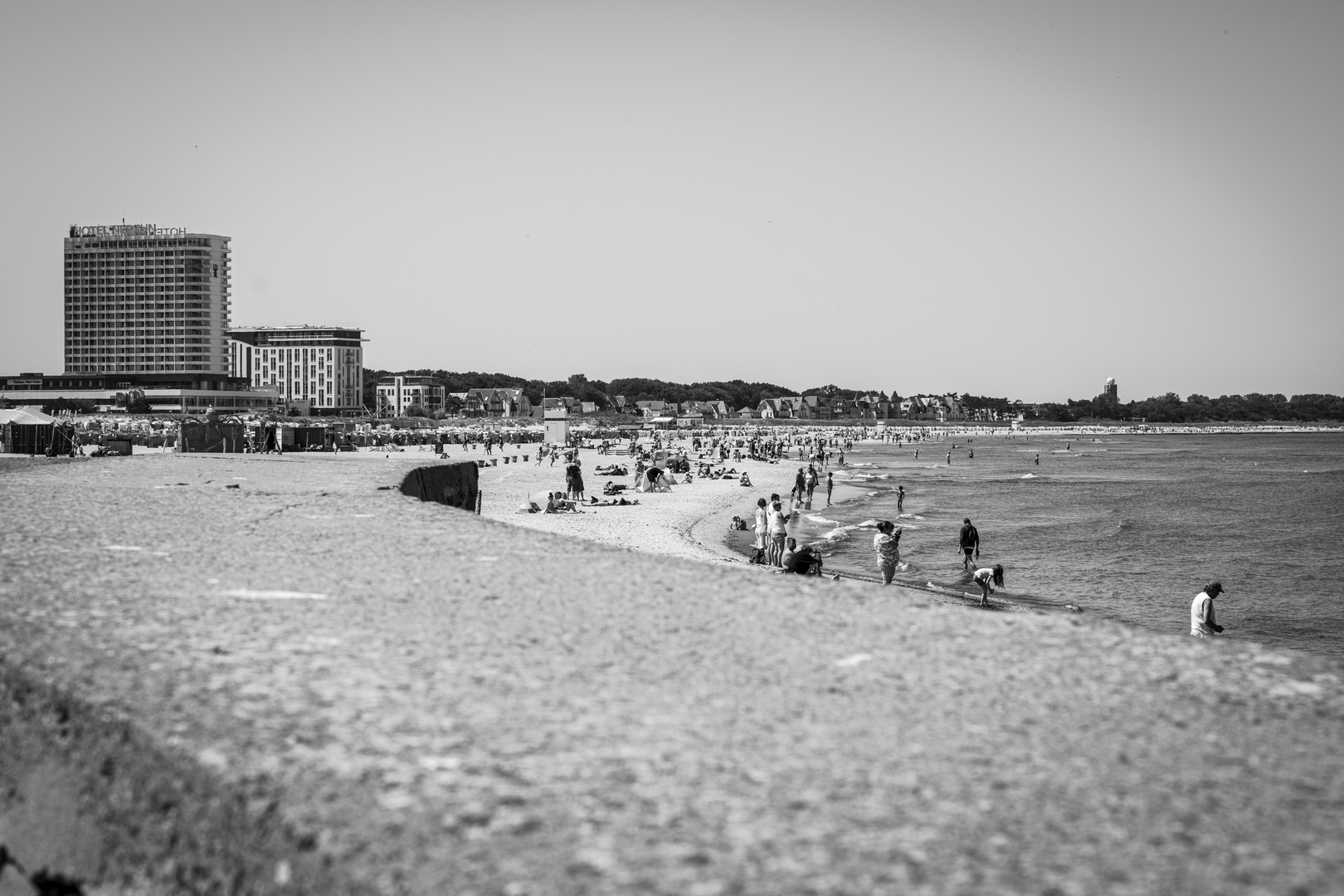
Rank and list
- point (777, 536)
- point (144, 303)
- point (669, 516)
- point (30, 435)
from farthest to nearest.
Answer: point (144, 303)
point (30, 435)
point (669, 516)
point (777, 536)

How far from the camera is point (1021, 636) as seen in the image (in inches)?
203

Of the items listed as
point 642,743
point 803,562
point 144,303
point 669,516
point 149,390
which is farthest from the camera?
point 144,303

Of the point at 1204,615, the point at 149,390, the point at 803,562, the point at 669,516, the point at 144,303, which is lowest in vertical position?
the point at 669,516

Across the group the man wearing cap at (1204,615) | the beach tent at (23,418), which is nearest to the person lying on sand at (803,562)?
the man wearing cap at (1204,615)

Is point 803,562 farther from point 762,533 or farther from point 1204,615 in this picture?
point 762,533

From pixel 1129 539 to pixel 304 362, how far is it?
555ft

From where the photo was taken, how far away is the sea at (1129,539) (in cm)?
2211

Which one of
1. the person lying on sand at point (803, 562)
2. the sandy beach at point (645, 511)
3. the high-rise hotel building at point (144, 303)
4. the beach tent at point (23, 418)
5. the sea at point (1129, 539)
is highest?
the high-rise hotel building at point (144, 303)

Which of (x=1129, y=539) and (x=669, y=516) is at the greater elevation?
(x=669, y=516)

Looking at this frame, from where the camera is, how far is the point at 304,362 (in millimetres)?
183000

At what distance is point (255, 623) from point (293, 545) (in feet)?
9.04

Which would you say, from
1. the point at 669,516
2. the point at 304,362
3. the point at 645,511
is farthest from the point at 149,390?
the point at 669,516

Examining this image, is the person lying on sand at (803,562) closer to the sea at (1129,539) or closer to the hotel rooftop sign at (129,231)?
the sea at (1129,539)

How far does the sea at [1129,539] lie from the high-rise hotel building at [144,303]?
12496cm
